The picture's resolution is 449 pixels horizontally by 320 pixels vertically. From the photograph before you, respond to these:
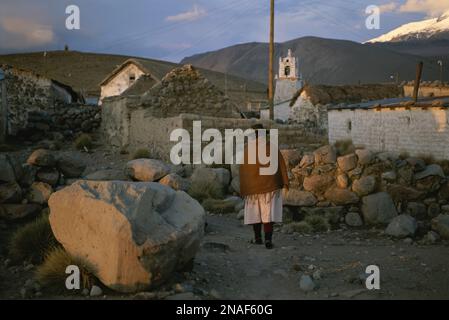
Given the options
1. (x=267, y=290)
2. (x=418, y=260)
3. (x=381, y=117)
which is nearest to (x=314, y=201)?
(x=418, y=260)

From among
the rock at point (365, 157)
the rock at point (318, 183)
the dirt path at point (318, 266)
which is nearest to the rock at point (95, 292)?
the dirt path at point (318, 266)

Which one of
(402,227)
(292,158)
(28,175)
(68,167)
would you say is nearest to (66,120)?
(68,167)

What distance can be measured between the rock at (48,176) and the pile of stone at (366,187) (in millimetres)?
4358

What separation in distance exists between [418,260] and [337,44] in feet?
327

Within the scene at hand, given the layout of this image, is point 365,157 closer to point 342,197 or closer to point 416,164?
point 342,197

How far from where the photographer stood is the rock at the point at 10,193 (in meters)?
6.92

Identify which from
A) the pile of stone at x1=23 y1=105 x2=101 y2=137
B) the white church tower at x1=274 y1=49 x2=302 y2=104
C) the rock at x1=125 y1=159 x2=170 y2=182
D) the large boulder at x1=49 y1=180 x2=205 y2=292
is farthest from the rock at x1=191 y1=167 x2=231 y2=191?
the white church tower at x1=274 y1=49 x2=302 y2=104

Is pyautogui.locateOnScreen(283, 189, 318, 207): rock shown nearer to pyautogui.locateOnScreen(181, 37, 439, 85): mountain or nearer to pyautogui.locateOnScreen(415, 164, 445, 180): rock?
pyautogui.locateOnScreen(415, 164, 445, 180): rock

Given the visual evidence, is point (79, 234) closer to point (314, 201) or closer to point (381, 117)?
point (314, 201)

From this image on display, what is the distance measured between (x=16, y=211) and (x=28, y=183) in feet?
1.98

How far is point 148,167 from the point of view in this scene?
9148 millimetres

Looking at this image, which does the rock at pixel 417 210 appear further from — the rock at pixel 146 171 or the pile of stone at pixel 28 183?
the pile of stone at pixel 28 183

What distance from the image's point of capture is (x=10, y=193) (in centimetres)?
696

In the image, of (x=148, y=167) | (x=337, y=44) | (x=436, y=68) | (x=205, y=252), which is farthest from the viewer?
(x=337, y=44)
